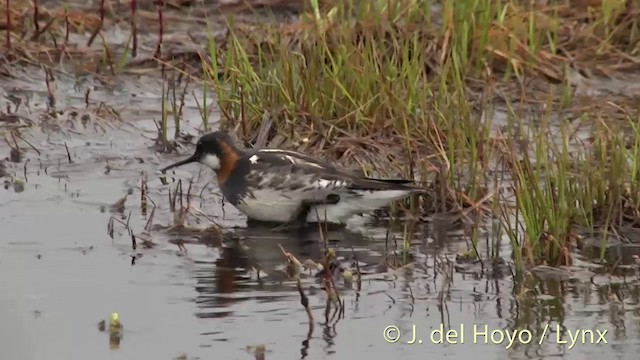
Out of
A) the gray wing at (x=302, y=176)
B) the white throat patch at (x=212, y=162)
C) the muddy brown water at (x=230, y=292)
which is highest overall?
the white throat patch at (x=212, y=162)

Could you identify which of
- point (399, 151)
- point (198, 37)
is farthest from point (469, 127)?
point (198, 37)

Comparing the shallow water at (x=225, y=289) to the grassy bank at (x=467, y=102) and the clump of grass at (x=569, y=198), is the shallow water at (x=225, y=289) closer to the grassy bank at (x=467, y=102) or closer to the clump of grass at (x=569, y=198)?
the clump of grass at (x=569, y=198)

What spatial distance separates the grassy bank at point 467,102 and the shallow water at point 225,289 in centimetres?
41

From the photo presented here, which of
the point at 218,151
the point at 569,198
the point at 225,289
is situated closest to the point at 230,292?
the point at 225,289

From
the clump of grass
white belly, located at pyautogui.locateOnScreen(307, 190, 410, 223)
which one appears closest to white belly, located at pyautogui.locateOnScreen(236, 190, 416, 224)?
white belly, located at pyautogui.locateOnScreen(307, 190, 410, 223)

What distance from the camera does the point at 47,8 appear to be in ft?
47.6

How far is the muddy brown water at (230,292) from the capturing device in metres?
7.46

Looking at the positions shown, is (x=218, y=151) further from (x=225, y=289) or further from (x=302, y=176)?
(x=225, y=289)

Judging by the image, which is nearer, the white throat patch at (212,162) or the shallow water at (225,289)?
the shallow water at (225,289)

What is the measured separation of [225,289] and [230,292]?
0.20ft

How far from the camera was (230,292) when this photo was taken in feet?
27.5

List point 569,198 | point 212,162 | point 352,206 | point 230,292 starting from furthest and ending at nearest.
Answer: point 212,162 < point 352,206 < point 569,198 < point 230,292

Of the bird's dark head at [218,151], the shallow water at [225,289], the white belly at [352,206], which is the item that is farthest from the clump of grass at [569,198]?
the bird's dark head at [218,151]

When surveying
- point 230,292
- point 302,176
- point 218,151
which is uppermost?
point 218,151
